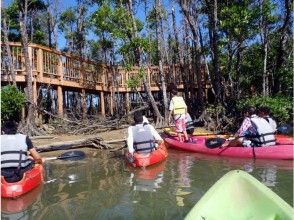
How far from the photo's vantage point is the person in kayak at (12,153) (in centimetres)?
655

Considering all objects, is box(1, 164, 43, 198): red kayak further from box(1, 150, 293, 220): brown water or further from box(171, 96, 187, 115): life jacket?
box(171, 96, 187, 115): life jacket

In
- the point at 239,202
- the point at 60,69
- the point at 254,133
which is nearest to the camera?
the point at 239,202

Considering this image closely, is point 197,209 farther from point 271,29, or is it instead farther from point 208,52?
point 271,29

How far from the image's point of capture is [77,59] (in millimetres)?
17641

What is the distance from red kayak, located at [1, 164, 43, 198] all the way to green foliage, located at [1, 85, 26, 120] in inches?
261

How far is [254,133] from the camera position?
30.2ft

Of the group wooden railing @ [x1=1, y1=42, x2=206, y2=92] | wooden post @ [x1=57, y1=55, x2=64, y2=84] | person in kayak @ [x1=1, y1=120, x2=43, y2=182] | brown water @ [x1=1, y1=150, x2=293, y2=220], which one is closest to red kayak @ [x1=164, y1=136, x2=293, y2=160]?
brown water @ [x1=1, y1=150, x2=293, y2=220]

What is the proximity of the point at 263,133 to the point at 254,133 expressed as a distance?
0.75ft

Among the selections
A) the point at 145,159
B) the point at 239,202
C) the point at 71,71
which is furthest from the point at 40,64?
the point at 239,202

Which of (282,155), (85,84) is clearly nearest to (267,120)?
(282,155)

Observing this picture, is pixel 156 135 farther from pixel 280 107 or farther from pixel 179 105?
pixel 280 107

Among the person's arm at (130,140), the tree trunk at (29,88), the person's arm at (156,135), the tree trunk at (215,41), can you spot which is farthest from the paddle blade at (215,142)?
the tree trunk at (29,88)

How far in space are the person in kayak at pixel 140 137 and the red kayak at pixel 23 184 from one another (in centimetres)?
198

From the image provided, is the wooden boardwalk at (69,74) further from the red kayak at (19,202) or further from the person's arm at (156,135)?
the red kayak at (19,202)
